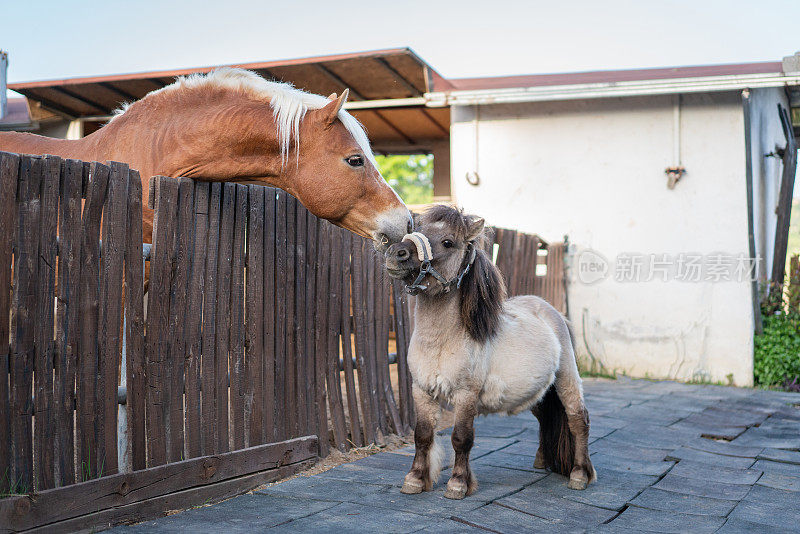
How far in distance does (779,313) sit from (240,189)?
8.23 m

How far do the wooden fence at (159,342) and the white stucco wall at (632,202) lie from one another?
17.7ft

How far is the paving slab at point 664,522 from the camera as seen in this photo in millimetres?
3242

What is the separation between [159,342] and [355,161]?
1.37m

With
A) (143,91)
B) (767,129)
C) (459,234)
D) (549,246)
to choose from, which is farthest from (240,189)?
(767,129)

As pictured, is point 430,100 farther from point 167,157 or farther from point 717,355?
point 167,157

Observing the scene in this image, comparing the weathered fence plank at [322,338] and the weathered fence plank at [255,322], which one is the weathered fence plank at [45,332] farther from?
the weathered fence plank at [322,338]

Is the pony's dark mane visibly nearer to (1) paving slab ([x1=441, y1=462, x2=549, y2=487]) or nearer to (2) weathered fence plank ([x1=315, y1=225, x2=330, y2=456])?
(1) paving slab ([x1=441, y1=462, x2=549, y2=487])

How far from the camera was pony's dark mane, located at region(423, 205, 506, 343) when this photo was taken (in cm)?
369

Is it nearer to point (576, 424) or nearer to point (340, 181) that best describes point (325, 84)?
point (340, 181)

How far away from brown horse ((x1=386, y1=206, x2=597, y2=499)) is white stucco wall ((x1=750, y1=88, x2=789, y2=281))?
6418 millimetres

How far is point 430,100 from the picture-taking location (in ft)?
31.4

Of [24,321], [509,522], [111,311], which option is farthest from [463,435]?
[24,321]

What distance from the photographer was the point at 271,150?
3662 mm

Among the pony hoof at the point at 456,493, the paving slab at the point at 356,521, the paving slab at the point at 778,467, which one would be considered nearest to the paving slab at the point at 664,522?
the pony hoof at the point at 456,493
